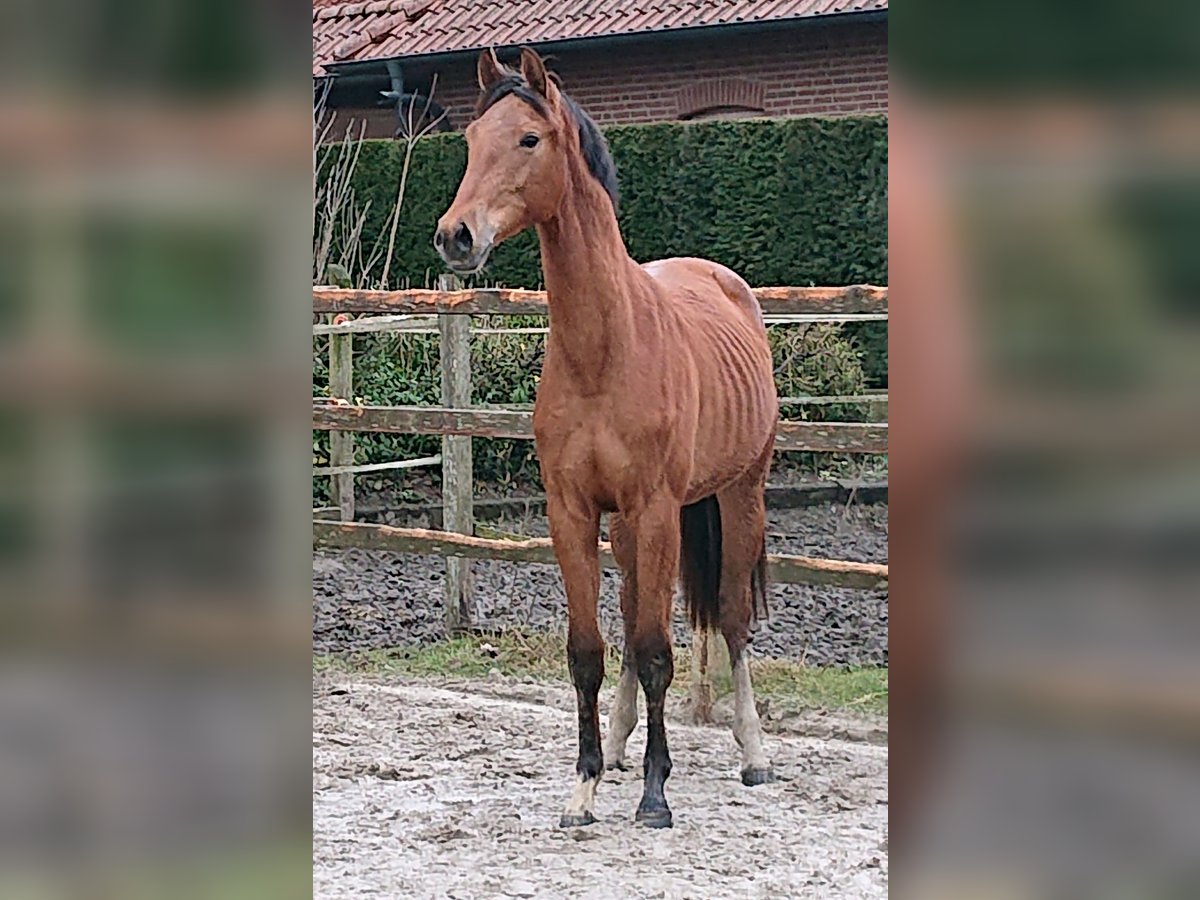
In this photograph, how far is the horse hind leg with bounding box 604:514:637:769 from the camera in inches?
178

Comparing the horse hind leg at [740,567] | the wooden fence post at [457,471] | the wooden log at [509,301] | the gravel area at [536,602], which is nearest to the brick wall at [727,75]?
the gravel area at [536,602]

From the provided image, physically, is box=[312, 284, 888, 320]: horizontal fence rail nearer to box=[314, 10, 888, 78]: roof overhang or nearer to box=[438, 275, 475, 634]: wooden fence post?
box=[438, 275, 475, 634]: wooden fence post

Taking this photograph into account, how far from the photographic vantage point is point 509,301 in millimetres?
6254

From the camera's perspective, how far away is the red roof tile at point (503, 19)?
12172 millimetres

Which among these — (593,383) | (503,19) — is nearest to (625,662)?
(593,383)

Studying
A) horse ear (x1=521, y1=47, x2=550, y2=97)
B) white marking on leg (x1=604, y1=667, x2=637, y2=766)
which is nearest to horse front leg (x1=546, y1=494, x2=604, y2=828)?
white marking on leg (x1=604, y1=667, x2=637, y2=766)

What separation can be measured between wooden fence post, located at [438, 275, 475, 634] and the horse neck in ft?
8.70

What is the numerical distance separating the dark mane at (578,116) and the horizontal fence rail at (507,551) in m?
1.73

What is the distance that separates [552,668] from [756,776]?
1.69 meters
